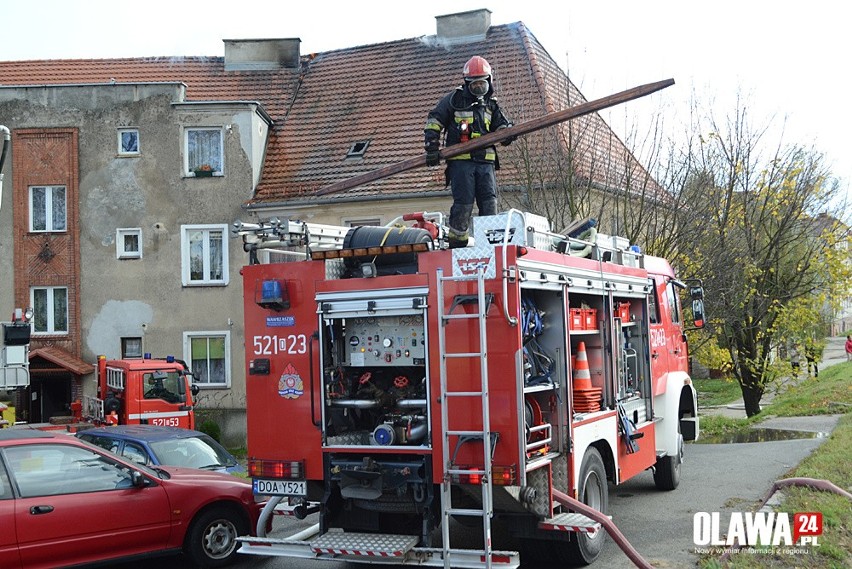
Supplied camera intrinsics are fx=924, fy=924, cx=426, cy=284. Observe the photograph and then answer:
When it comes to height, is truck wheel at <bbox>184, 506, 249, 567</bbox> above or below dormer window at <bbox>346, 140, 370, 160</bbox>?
below

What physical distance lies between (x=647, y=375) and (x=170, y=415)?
1165 cm

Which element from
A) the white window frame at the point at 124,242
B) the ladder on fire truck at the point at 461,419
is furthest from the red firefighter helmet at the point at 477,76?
the white window frame at the point at 124,242

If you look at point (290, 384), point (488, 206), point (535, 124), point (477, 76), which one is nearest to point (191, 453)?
point (290, 384)

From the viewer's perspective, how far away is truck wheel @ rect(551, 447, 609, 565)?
7914 mm

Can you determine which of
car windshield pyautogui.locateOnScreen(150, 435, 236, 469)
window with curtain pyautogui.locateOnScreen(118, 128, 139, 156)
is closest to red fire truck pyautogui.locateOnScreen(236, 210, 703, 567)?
car windshield pyautogui.locateOnScreen(150, 435, 236, 469)

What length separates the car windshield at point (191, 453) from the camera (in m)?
10.6

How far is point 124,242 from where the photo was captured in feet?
82.3

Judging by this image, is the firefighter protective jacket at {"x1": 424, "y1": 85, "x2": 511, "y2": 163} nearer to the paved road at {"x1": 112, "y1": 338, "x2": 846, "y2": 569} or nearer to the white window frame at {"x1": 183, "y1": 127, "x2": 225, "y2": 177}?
the paved road at {"x1": 112, "y1": 338, "x2": 846, "y2": 569}

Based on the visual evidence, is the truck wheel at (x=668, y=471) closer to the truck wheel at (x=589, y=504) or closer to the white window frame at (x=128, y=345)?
the truck wheel at (x=589, y=504)

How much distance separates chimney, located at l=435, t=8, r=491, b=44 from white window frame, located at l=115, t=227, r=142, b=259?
34.7 ft

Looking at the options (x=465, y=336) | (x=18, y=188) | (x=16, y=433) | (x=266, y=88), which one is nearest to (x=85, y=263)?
(x=18, y=188)

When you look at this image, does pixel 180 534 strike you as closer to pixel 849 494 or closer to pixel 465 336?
pixel 465 336

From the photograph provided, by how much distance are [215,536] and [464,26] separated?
21370 mm

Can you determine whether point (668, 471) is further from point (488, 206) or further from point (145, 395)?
point (145, 395)
